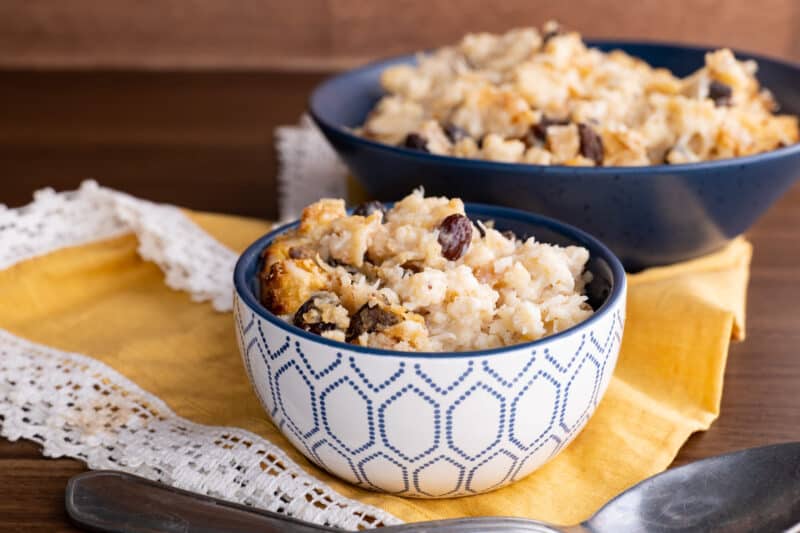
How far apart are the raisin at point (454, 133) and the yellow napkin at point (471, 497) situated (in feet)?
0.99

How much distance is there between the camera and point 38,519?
94 centimetres

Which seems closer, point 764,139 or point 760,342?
point 760,342

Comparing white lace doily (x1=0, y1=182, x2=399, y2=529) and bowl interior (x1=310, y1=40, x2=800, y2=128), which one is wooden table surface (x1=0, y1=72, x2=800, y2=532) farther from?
bowl interior (x1=310, y1=40, x2=800, y2=128)

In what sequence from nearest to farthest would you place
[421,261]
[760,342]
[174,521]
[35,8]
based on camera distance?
[174,521]
[421,261]
[760,342]
[35,8]

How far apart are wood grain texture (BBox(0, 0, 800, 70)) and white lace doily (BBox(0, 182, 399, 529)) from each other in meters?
1.24

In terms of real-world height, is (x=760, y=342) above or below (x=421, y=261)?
below

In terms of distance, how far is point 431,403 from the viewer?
86 centimetres

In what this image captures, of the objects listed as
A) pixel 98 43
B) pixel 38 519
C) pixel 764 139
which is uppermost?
pixel 764 139

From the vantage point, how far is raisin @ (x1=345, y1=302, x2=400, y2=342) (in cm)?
90

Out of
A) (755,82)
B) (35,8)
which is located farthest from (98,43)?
(755,82)

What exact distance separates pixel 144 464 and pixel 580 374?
43 centimetres

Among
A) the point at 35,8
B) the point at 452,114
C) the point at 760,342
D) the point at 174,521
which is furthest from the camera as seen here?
the point at 35,8

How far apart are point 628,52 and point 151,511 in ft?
4.01

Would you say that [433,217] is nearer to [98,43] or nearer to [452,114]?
[452,114]
